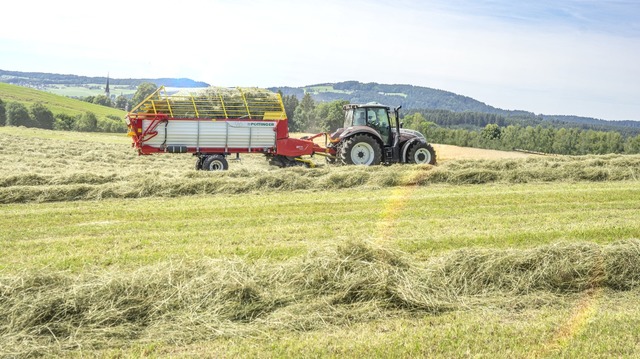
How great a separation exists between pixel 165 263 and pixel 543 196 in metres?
8.45

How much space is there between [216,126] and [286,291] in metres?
11.5

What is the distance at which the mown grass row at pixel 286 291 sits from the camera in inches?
184

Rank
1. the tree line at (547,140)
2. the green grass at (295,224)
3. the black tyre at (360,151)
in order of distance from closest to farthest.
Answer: the green grass at (295,224), the black tyre at (360,151), the tree line at (547,140)

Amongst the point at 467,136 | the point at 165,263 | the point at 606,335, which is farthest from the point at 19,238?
the point at 467,136

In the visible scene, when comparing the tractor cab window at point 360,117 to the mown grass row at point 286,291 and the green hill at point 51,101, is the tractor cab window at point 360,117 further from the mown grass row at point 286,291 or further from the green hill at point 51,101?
the green hill at point 51,101

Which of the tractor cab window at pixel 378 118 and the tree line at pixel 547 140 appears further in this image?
the tree line at pixel 547 140

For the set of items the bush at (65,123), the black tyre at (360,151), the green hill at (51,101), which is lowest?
the bush at (65,123)

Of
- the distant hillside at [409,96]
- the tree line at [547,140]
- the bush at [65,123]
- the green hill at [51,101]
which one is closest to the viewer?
the tree line at [547,140]

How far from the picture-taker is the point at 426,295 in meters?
5.49

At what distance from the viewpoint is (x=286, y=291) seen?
216 inches

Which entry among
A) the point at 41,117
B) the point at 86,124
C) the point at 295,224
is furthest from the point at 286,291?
the point at 41,117

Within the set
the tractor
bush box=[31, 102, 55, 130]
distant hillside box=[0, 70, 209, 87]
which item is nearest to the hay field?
the tractor

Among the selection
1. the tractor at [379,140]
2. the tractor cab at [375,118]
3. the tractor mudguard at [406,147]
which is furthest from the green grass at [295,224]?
the tractor cab at [375,118]

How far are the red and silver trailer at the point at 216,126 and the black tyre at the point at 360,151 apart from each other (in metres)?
1.24
